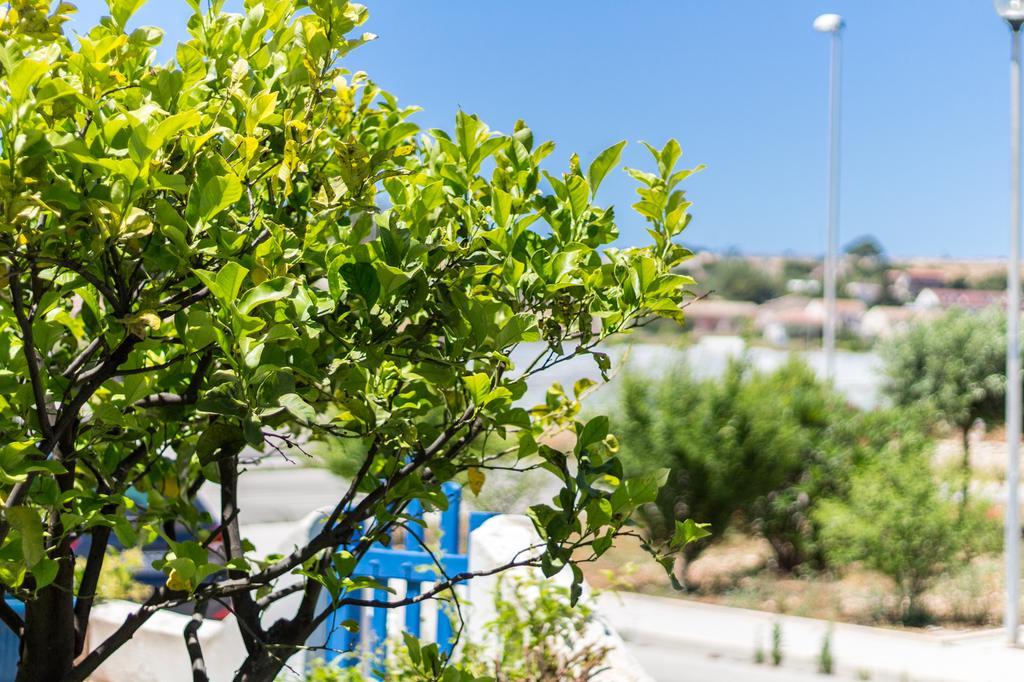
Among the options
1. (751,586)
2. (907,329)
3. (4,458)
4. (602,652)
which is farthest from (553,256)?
(907,329)

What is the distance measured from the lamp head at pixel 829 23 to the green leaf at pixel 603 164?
51.9 ft

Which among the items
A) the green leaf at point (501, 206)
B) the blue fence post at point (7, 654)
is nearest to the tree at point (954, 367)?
the blue fence post at point (7, 654)

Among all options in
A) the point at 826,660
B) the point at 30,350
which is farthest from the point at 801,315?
the point at 30,350

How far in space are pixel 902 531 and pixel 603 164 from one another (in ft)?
25.7

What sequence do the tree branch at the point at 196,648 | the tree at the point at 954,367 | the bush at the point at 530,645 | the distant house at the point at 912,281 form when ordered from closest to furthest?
the tree branch at the point at 196,648 → the bush at the point at 530,645 → the tree at the point at 954,367 → the distant house at the point at 912,281

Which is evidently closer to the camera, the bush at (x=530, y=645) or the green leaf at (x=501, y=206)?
the green leaf at (x=501, y=206)

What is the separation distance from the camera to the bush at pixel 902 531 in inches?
336

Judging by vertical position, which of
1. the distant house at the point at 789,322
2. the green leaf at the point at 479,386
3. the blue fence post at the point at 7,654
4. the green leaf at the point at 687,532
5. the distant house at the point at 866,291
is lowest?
the blue fence post at the point at 7,654

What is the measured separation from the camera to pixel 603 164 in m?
1.65

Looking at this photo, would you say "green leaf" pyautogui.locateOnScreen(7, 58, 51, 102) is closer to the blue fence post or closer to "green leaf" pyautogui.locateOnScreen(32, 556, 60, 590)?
"green leaf" pyautogui.locateOnScreen(32, 556, 60, 590)

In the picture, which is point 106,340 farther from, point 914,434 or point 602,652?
point 914,434

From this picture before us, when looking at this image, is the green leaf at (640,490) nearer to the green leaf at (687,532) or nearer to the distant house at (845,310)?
the green leaf at (687,532)

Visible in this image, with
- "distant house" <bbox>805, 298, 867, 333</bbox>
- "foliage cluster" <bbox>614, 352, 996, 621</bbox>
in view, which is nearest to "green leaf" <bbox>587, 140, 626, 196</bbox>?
"foliage cluster" <bbox>614, 352, 996, 621</bbox>

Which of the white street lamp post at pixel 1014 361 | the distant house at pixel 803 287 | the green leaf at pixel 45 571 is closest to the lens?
the green leaf at pixel 45 571
